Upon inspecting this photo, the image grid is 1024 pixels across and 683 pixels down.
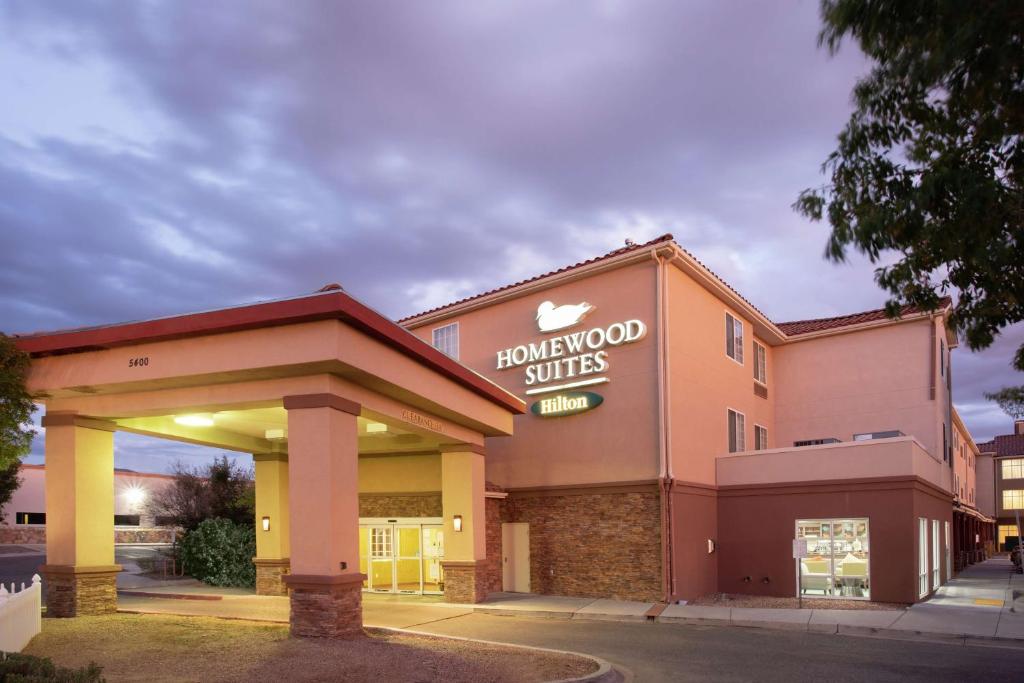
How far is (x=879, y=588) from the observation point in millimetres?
20875

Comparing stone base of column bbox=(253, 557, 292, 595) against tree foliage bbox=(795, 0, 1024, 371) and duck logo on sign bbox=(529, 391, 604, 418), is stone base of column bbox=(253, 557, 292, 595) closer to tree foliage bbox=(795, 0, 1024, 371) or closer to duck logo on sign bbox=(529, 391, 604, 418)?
duck logo on sign bbox=(529, 391, 604, 418)

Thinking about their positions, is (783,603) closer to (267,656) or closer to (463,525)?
(463,525)

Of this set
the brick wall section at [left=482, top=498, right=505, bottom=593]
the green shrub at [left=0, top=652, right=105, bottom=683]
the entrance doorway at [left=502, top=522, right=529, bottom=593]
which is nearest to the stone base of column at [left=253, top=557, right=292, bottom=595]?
the brick wall section at [left=482, top=498, right=505, bottom=593]

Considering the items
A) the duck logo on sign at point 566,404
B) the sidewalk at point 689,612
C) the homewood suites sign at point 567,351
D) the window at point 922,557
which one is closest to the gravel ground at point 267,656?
the sidewalk at point 689,612

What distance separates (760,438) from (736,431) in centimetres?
269

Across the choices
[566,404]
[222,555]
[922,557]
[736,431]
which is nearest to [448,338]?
[566,404]

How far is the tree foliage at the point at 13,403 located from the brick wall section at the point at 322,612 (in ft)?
20.3

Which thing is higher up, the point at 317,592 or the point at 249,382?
the point at 249,382

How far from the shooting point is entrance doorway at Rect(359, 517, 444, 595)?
78.6ft

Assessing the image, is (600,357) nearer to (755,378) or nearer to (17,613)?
(755,378)

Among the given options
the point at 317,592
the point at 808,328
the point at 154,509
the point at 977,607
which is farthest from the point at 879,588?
the point at 154,509

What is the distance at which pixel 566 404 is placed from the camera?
23641 mm

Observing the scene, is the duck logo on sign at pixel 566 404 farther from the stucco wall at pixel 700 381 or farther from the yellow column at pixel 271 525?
the yellow column at pixel 271 525

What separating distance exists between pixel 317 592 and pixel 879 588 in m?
14.1
